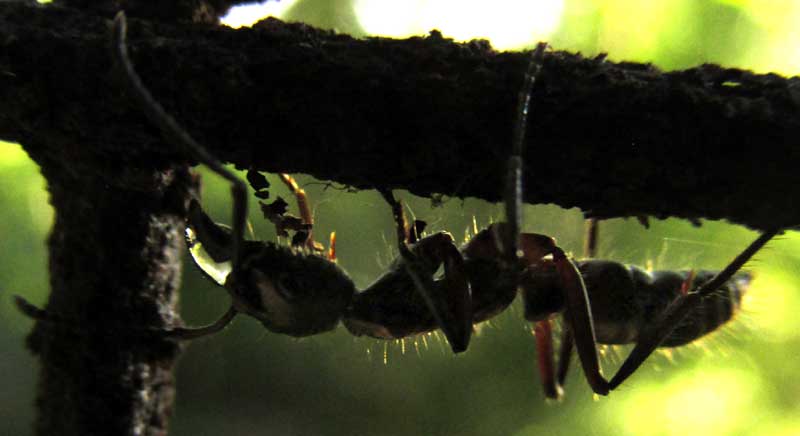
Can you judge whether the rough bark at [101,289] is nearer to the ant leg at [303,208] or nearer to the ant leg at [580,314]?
the ant leg at [303,208]

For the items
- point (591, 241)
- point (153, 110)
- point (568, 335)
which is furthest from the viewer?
point (591, 241)

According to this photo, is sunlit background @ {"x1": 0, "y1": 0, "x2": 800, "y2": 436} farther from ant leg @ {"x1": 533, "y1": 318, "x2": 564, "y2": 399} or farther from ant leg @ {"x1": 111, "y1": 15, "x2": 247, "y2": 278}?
ant leg @ {"x1": 111, "y1": 15, "x2": 247, "y2": 278}

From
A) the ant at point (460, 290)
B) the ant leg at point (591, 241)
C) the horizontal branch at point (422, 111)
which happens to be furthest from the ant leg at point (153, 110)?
the ant leg at point (591, 241)

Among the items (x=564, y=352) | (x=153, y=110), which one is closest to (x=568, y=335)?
(x=564, y=352)

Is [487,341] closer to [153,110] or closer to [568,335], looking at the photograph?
[568,335]

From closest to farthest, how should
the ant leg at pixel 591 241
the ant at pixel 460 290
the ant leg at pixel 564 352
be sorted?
the ant at pixel 460 290, the ant leg at pixel 564 352, the ant leg at pixel 591 241
